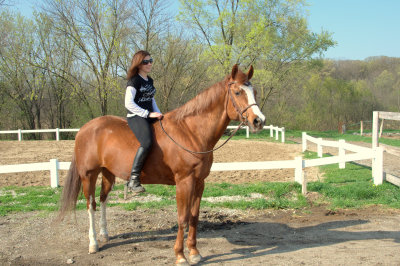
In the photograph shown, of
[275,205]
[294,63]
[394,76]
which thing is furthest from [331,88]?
[275,205]

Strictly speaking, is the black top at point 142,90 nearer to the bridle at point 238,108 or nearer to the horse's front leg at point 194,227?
the bridle at point 238,108

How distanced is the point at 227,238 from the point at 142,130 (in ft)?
7.32

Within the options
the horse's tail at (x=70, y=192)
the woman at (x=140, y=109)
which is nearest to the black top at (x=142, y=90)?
the woman at (x=140, y=109)

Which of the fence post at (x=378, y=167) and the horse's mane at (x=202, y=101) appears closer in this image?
the horse's mane at (x=202, y=101)

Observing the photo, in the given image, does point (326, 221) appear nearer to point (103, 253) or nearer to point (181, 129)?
point (181, 129)

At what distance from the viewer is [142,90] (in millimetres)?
4449

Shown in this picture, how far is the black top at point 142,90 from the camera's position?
4.41m

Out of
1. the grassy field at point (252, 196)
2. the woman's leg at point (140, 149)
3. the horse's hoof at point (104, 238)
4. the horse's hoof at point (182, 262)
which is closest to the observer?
the horse's hoof at point (182, 262)

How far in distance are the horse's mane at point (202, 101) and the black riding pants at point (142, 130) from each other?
1.40 feet

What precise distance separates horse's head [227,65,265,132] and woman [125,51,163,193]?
1.06m

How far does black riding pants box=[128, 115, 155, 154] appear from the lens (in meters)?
4.16

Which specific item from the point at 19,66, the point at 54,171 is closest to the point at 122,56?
the point at 19,66

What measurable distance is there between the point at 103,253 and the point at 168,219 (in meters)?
1.61

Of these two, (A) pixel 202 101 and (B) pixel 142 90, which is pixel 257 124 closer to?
(A) pixel 202 101
